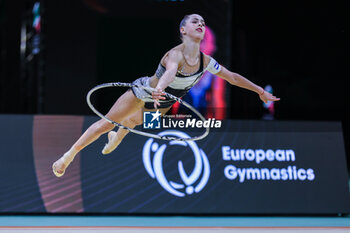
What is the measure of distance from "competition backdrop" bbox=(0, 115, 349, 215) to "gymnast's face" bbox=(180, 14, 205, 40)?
1422 millimetres

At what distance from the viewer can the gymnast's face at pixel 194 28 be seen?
7.68 m

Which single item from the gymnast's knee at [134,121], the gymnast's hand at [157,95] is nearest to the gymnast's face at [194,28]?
the gymnast's hand at [157,95]

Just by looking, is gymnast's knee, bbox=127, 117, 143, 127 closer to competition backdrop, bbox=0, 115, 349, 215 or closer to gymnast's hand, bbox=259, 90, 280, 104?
competition backdrop, bbox=0, 115, 349, 215

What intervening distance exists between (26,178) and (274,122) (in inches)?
144

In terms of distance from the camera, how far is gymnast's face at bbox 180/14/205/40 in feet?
25.2

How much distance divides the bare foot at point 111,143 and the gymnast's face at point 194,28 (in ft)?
5.67

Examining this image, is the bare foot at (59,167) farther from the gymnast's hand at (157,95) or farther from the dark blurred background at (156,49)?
the gymnast's hand at (157,95)

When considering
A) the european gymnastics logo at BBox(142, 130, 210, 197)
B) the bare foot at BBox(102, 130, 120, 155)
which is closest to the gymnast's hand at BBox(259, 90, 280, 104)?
the european gymnastics logo at BBox(142, 130, 210, 197)

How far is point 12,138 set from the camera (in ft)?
26.5

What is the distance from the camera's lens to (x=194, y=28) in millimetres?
7699

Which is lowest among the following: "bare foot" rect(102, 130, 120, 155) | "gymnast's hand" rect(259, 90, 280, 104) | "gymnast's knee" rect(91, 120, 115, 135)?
"bare foot" rect(102, 130, 120, 155)

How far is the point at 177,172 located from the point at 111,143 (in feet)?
3.39

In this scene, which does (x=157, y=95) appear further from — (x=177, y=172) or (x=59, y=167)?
(x=59, y=167)

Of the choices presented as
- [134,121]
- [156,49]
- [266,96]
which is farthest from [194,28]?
[134,121]
